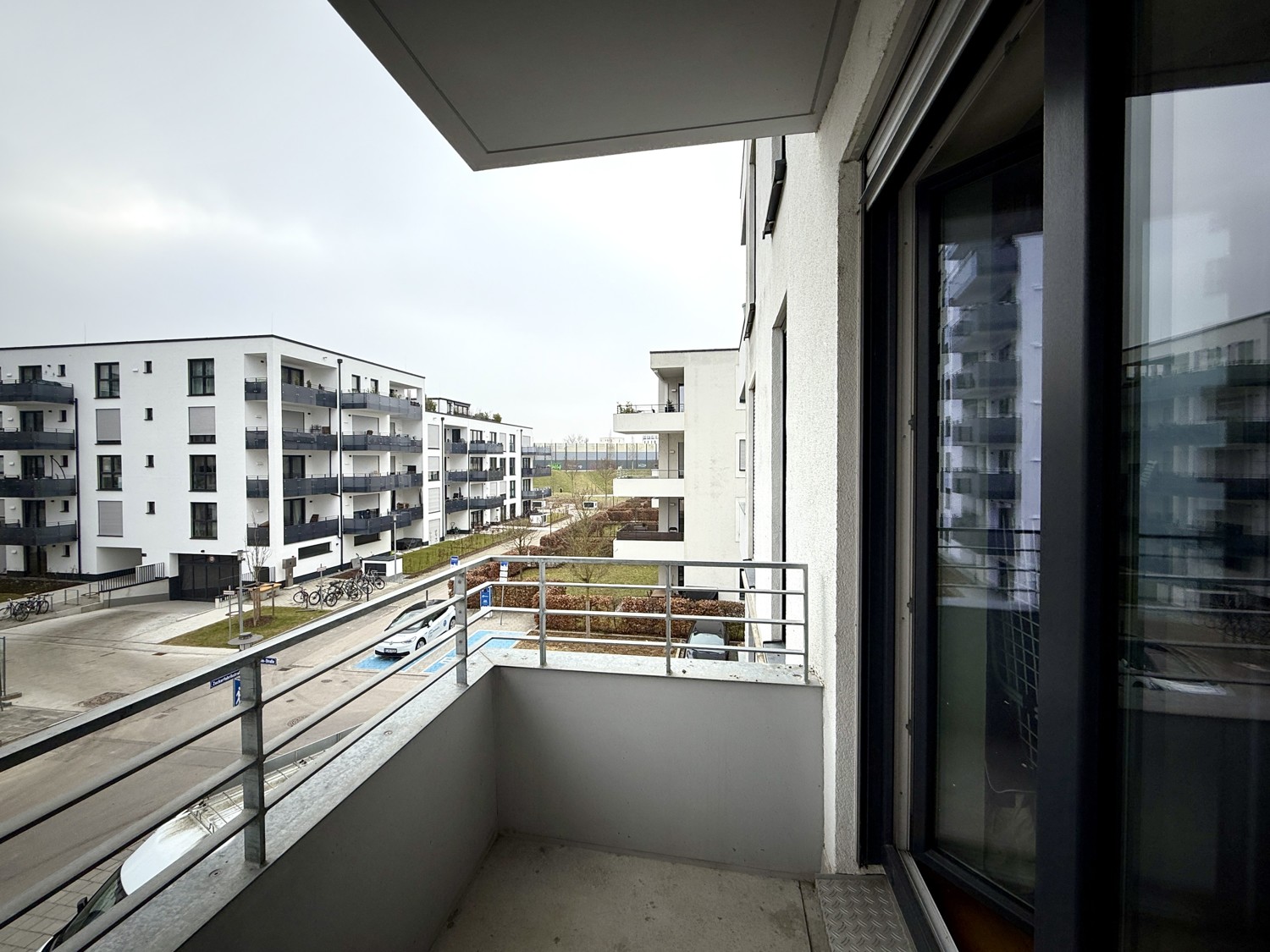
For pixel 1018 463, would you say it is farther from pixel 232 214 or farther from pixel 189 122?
pixel 232 214

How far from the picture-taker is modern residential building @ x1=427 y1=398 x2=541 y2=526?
87.8ft

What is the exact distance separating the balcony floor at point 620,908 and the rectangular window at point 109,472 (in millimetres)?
18033

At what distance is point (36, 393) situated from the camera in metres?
11.0

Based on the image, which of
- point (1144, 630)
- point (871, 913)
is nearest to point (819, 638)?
point (871, 913)

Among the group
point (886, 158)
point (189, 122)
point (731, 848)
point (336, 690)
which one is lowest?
point (336, 690)

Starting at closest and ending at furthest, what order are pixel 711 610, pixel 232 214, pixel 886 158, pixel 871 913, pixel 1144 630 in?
1. pixel 1144 630
2. pixel 886 158
3. pixel 871 913
4. pixel 711 610
5. pixel 232 214

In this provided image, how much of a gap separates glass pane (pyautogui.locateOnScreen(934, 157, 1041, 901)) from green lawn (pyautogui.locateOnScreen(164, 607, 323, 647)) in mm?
10199

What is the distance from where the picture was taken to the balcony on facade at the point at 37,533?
32.0 feet

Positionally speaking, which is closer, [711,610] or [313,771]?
[313,771]

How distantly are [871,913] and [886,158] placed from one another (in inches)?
102

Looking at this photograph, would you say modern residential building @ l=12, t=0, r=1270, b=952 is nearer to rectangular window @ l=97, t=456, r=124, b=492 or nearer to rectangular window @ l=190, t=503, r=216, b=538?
rectangular window @ l=97, t=456, r=124, b=492

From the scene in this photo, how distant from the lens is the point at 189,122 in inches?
393

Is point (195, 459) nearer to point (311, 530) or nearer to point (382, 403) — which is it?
point (311, 530)

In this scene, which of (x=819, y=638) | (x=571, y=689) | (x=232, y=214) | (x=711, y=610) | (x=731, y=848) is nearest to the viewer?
(x=819, y=638)
